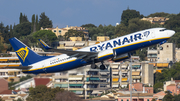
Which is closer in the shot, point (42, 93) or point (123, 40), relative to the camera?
point (123, 40)

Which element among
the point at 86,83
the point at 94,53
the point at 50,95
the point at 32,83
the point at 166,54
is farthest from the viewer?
the point at 166,54

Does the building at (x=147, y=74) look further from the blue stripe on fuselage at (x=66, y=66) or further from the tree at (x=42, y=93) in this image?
the blue stripe on fuselage at (x=66, y=66)

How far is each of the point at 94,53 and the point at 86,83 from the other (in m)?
76.1

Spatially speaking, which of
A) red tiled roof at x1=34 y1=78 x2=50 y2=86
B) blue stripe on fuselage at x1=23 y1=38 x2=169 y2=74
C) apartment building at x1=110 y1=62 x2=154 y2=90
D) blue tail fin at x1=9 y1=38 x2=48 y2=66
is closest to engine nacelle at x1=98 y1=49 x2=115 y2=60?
blue stripe on fuselage at x1=23 y1=38 x2=169 y2=74

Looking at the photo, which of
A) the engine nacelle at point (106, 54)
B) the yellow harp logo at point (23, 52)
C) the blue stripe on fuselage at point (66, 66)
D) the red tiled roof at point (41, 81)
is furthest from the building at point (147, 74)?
the engine nacelle at point (106, 54)

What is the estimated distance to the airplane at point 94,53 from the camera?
5962 cm

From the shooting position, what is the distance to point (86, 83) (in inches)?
5364

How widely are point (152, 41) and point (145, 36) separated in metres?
1.39

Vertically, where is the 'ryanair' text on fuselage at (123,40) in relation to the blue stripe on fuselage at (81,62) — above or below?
above

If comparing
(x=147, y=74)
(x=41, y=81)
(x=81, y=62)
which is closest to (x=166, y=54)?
(x=147, y=74)

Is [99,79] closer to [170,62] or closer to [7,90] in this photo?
[7,90]

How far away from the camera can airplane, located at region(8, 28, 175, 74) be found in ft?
196

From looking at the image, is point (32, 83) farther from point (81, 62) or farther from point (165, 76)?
point (81, 62)

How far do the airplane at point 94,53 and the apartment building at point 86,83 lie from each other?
198ft
